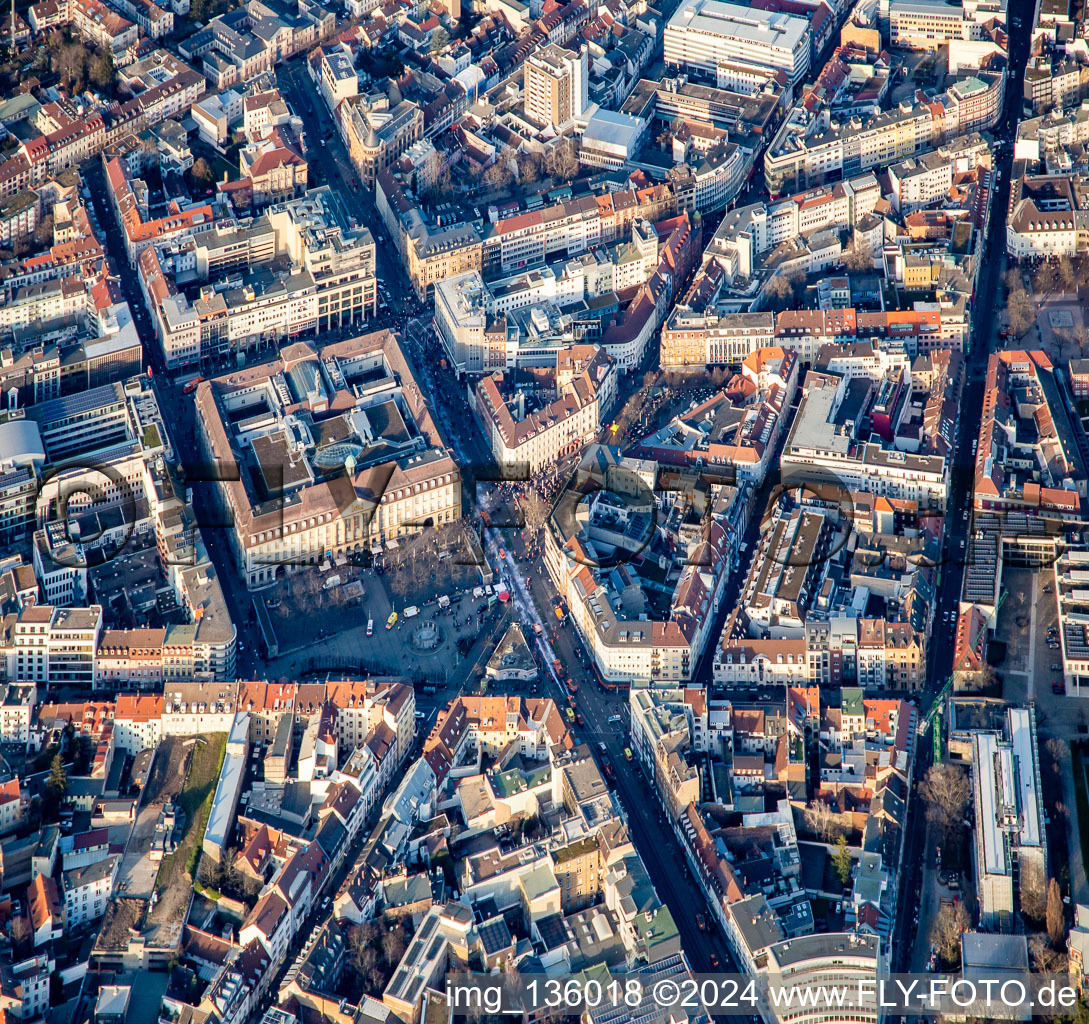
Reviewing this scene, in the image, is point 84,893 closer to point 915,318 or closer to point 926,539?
point 926,539

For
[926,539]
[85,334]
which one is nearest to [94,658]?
[85,334]

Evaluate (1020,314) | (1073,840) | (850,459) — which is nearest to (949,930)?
(1073,840)

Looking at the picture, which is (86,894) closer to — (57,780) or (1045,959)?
(57,780)

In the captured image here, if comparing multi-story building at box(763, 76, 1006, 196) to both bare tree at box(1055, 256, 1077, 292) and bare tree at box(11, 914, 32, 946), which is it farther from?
bare tree at box(11, 914, 32, 946)

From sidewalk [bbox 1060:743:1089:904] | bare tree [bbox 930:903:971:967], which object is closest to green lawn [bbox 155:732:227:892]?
bare tree [bbox 930:903:971:967]

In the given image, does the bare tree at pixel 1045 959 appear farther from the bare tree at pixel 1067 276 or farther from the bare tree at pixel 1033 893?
the bare tree at pixel 1067 276

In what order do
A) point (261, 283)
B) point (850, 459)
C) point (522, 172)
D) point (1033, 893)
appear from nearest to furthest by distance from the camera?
1. point (1033, 893)
2. point (850, 459)
3. point (261, 283)
4. point (522, 172)
